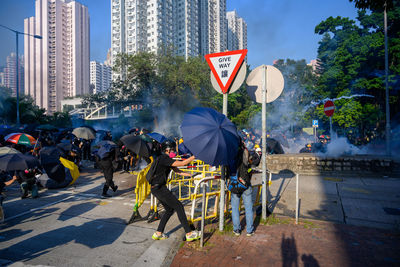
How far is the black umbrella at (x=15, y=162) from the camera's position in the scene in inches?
184

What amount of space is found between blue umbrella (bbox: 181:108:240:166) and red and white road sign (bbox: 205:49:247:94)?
0.88 m

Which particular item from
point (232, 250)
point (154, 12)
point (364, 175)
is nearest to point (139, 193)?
point (232, 250)

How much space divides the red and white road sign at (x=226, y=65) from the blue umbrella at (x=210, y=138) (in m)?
0.88

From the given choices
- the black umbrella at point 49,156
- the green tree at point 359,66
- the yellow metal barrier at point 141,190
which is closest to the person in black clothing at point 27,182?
A: the black umbrella at point 49,156

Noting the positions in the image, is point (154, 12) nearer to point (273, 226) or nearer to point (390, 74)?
point (390, 74)

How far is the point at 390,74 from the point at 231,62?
77.0 feet

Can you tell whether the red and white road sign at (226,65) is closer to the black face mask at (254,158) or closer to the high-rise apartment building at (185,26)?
the black face mask at (254,158)

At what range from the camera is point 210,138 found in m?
3.65

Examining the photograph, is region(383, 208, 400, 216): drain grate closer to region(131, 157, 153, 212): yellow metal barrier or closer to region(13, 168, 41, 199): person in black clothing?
A: region(131, 157, 153, 212): yellow metal barrier

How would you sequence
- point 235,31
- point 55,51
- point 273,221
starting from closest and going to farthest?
point 273,221, point 55,51, point 235,31

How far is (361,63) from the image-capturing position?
75.7ft

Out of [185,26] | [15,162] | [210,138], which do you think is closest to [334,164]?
[210,138]

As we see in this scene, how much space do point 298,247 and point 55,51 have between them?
123584 millimetres

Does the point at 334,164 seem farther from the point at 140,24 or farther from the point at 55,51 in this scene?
the point at 55,51
